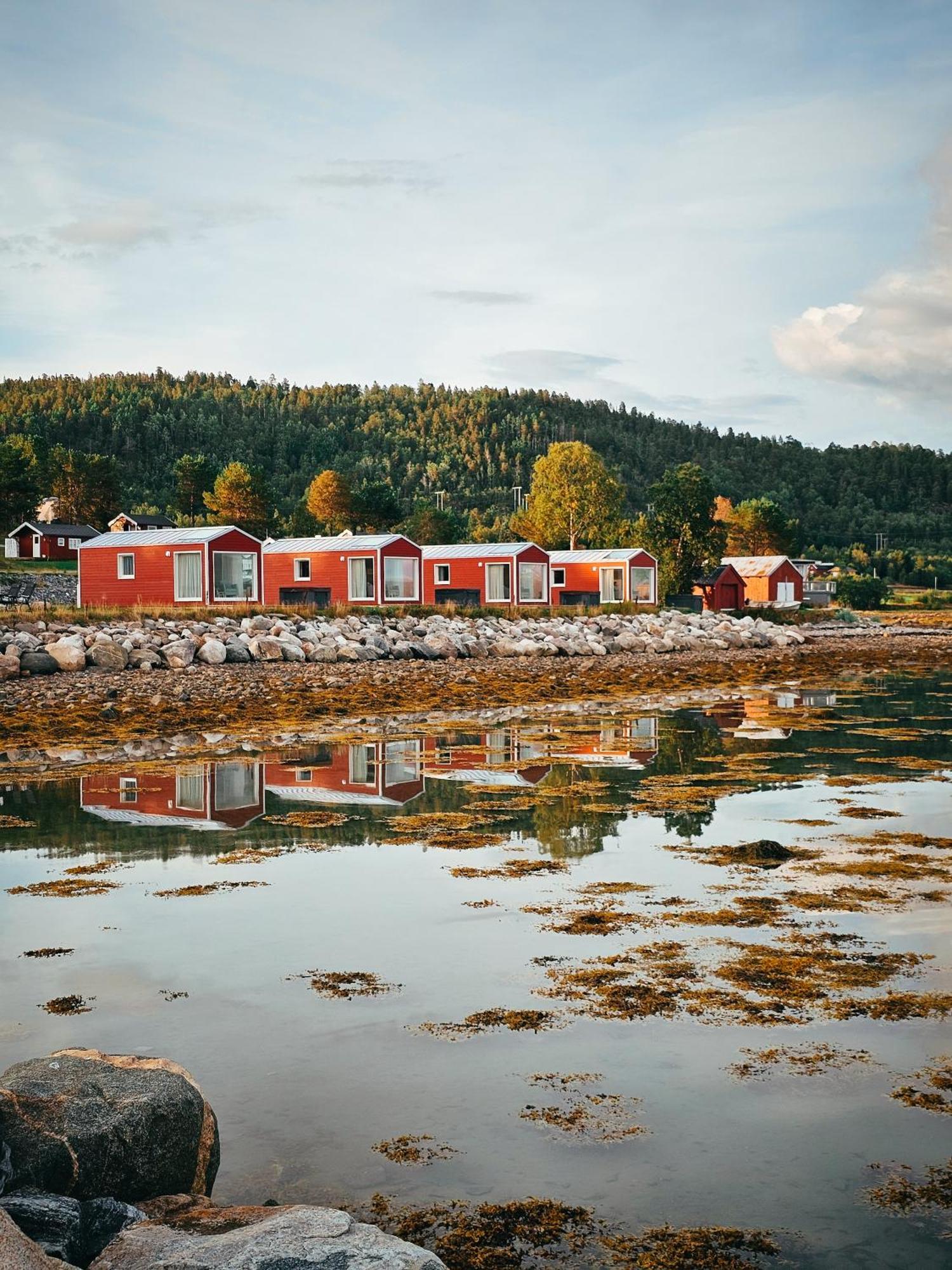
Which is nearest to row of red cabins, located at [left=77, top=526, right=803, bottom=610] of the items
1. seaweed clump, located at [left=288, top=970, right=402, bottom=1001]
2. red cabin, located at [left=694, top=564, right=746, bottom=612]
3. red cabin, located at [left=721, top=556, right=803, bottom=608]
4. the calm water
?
red cabin, located at [left=694, top=564, right=746, bottom=612]

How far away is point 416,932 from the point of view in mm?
7582

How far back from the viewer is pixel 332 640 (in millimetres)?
32062

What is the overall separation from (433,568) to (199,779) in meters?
41.9

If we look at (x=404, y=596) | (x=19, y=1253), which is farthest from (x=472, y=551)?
(x=19, y=1253)

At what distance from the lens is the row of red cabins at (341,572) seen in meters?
43.4

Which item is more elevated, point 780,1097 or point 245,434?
point 245,434

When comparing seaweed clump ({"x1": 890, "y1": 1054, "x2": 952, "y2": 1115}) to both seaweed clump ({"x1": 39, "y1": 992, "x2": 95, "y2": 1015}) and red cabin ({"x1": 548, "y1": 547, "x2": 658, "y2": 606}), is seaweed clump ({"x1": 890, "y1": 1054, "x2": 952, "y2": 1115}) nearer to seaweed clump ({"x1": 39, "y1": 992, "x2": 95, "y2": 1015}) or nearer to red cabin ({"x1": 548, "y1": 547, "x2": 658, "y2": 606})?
seaweed clump ({"x1": 39, "y1": 992, "x2": 95, "y2": 1015})

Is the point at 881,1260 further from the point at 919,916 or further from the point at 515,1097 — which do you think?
the point at 919,916

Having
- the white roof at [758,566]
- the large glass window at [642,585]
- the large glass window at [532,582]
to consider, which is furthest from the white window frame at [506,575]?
the white roof at [758,566]

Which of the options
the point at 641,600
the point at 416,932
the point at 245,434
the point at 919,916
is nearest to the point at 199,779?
the point at 416,932

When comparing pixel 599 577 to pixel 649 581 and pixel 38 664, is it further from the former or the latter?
pixel 38 664

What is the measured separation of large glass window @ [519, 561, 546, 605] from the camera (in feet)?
178

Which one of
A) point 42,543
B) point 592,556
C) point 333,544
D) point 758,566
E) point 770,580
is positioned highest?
A: point 42,543

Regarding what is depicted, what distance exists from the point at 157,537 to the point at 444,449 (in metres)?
137
